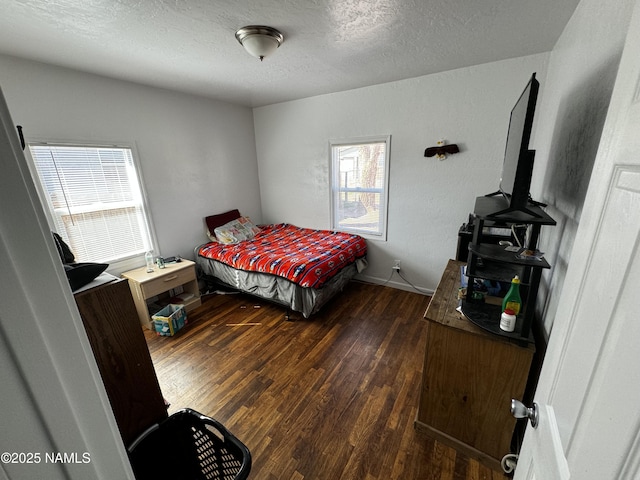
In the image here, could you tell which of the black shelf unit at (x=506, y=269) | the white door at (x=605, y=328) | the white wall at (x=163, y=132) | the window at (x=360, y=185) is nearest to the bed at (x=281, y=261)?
the window at (x=360, y=185)

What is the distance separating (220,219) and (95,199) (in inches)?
52.5

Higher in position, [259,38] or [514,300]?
[259,38]

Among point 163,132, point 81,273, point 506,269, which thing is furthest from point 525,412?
point 163,132

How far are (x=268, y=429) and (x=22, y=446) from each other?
5.02 feet

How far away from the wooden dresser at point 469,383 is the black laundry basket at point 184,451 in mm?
1052

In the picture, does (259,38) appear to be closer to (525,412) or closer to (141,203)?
(141,203)

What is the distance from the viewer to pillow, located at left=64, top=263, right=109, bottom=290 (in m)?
0.93

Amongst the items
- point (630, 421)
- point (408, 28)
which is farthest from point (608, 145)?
point (408, 28)

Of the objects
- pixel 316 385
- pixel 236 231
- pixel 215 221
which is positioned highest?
pixel 215 221

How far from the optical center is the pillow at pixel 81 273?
93cm

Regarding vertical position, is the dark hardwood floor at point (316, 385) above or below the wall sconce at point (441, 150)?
below

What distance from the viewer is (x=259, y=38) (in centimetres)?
164

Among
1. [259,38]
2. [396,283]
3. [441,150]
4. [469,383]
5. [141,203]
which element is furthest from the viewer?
[396,283]

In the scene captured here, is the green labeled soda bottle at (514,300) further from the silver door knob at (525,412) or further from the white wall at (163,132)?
the white wall at (163,132)
